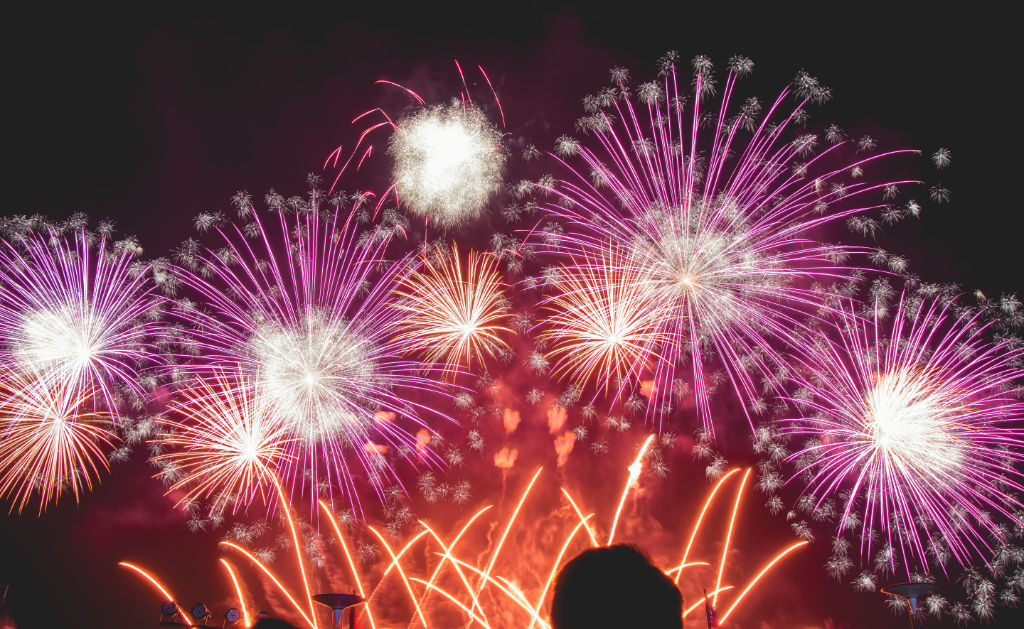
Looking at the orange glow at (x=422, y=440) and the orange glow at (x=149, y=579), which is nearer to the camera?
the orange glow at (x=422, y=440)

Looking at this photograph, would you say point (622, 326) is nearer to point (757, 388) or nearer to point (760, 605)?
point (757, 388)

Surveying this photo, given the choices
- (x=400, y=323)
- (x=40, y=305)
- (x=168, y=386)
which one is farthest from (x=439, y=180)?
(x=40, y=305)

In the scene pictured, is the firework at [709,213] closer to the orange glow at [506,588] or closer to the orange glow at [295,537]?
the orange glow at [506,588]

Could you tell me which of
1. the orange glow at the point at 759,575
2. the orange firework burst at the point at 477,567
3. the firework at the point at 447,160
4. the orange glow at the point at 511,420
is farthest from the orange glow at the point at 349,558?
the orange glow at the point at 759,575

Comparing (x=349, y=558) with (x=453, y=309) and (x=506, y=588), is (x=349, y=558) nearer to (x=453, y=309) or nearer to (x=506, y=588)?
(x=506, y=588)

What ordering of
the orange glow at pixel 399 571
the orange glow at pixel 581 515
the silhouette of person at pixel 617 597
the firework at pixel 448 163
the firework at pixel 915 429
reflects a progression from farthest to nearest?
the orange glow at pixel 581 515
the orange glow at pixel 399 571
the firework at pixel 448 163
the firework at pixel 915 429
the silhouette of person at pixel 617 597

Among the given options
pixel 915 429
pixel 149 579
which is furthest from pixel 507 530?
pixel 149 579
